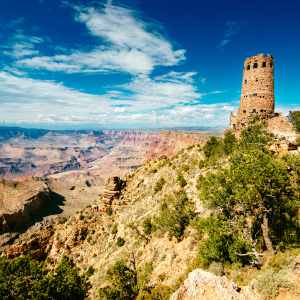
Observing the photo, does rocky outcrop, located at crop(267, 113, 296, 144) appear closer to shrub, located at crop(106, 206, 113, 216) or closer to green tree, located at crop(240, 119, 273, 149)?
green tree, located at crop(240, 119, 273, 149)

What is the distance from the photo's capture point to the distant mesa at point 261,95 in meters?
52.8

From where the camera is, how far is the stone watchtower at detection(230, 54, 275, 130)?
173 feet

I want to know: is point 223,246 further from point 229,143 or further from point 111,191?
point 111,191

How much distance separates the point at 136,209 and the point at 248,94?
105 feet

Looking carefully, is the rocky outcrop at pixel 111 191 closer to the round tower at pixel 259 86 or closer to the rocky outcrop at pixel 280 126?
the round tower at pixel 259 86

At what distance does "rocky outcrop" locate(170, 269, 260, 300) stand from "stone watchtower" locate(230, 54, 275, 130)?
44.5m

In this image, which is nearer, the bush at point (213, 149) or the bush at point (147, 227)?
the bush at point (147, 227)

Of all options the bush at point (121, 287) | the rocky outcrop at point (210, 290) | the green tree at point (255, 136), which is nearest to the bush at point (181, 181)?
the green tree at point (255, 136)

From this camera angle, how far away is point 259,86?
53.0 metres

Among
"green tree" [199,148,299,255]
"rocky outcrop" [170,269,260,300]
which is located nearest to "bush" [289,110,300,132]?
"green tree" [199,148,299,255]

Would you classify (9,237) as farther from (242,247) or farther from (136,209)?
(242,247)

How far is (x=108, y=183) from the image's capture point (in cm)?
6362

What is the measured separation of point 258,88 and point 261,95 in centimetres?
149

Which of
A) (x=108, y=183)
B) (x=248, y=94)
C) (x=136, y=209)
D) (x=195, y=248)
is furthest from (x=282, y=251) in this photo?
(x=108, y=183)
